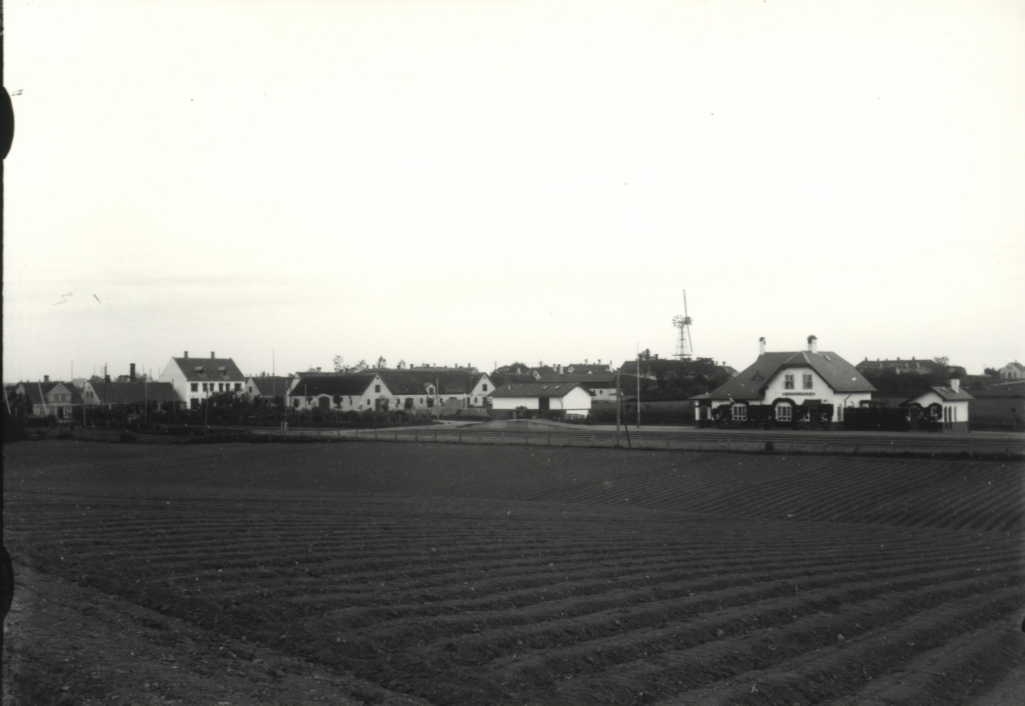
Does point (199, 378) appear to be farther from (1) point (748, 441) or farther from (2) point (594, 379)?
(1) point (748, 441)

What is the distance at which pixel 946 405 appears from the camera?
2293 inches

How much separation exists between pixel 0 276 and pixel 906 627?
10.3 metres

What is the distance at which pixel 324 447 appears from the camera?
46781mm

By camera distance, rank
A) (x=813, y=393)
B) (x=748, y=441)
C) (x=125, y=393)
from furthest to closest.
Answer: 1. (x=125, y=393)
2. (x=813, y=393)
3. (x=748, y=441)

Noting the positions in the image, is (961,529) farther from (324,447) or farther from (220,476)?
(324,447)

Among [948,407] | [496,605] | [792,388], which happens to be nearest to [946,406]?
[948,407]

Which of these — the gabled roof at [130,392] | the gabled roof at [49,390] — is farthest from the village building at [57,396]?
the gabled roof at [130,392]

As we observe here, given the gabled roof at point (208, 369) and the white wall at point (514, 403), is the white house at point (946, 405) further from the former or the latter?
the gabled roof at point (208, 369)

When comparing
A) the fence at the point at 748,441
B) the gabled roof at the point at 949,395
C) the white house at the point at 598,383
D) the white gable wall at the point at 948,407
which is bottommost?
the fence at the point at 748,441

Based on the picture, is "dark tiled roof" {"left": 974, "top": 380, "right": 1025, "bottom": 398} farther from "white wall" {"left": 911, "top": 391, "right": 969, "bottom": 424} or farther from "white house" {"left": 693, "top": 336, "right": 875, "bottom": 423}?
"white house" {"left": 693, "top": 336, "right": 875, "bottom": 423}

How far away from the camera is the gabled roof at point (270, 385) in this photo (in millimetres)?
100938

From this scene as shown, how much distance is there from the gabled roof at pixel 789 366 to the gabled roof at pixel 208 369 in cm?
5960

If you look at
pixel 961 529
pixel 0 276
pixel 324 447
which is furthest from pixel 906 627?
pixel 324 447

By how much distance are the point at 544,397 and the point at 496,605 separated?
2926 inches
